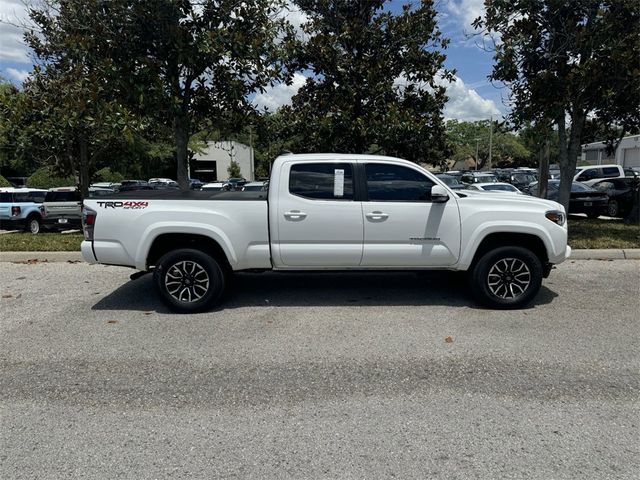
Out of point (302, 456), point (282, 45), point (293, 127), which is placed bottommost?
point (302, 456)

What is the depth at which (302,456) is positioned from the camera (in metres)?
3.09

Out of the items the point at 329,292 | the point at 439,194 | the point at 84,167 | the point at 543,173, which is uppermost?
the point at 84,167

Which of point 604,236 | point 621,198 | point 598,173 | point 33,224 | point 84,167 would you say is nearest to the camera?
point 604,236

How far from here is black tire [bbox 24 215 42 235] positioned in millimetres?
16750

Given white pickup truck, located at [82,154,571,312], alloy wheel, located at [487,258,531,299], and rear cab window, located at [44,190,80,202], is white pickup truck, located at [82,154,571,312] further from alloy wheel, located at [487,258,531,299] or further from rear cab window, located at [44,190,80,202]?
rear cab window, located at [44,190,80,202]

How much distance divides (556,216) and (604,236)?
607 centimetres

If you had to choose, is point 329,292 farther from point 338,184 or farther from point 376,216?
point 338,184

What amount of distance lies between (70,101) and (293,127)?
4.65 m

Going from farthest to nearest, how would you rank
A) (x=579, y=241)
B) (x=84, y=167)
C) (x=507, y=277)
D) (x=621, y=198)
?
(x=621, y=198)
(x=84, y=167)
(x=579, y=241)
(x=507, y=277)

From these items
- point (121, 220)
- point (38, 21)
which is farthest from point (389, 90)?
point (38, 21)

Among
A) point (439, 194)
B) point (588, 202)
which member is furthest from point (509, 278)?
point (588, 202)

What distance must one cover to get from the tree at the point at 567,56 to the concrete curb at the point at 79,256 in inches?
133

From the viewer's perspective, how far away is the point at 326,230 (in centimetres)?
593

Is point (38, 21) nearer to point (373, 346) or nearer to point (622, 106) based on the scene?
point (373, 346)
